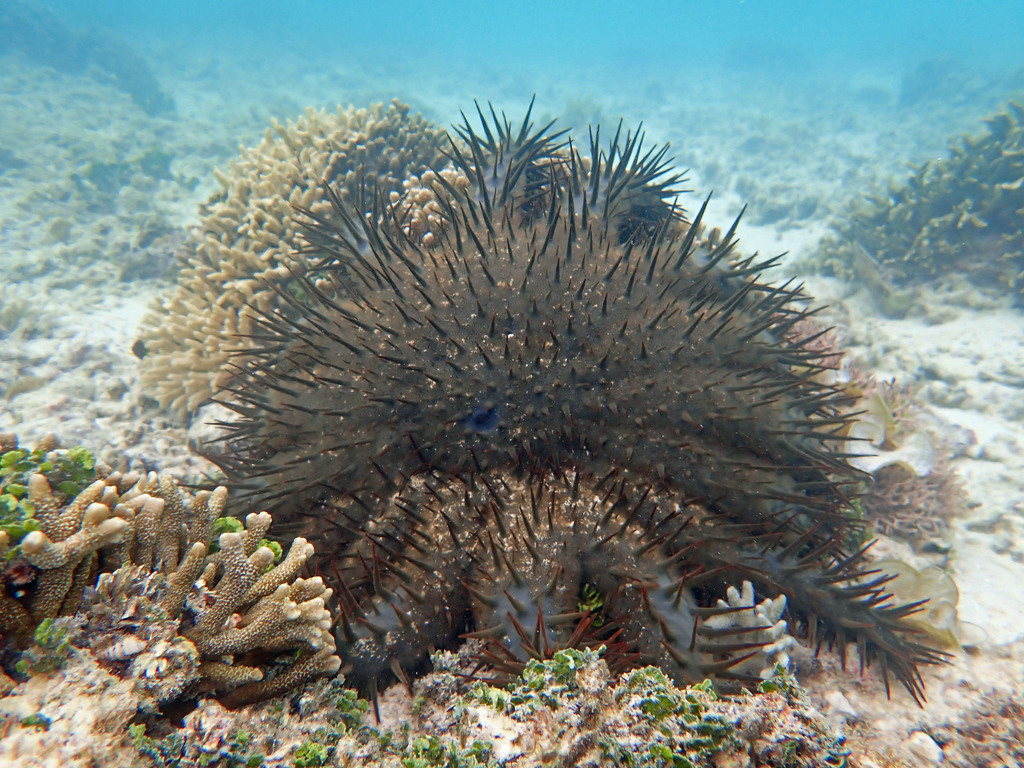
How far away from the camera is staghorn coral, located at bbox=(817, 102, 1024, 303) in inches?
419

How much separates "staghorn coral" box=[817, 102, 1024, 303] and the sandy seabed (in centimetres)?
58

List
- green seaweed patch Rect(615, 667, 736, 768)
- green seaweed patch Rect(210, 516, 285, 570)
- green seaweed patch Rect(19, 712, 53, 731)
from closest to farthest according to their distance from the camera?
green seaweed patch Rect(19, 712, 53, 731)
green seaweed patch Rect(615, 667, 736, 768)
green seaweed patch Rect(210, 516, 285, 570)

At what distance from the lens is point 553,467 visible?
2.83 m

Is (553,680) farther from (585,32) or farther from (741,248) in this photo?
(585,32)

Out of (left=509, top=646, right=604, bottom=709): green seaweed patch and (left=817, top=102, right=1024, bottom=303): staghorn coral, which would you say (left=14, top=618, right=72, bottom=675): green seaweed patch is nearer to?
(left=509, top=646, right=604, bottom=709): green seaweed patch

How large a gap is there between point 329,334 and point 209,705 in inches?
74.1

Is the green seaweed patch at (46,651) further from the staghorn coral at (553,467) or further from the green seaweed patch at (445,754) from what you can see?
the green seaweed patch at (445,754)

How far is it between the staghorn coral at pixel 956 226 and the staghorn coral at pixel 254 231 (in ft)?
33.4

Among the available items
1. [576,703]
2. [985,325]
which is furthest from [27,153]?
[985,325]

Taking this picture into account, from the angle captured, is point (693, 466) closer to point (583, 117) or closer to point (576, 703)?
point (576, 703)

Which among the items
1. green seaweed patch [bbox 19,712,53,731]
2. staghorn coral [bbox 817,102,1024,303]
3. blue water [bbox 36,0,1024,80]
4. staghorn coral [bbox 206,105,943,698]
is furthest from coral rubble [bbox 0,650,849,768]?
blue water [bbox 36,0,1024,80]

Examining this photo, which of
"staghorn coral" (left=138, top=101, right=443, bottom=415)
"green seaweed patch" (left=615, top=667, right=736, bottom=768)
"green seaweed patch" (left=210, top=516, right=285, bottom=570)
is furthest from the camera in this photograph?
"staghorn coral" (left=138, top=101, right=443, bottom=415)

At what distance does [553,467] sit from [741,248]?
13769 mm

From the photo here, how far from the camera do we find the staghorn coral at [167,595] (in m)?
1.69
